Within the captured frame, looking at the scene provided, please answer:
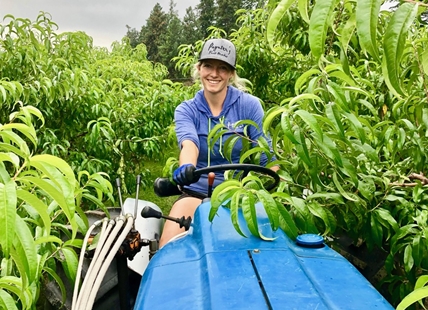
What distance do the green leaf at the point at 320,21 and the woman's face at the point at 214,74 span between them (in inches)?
70.7

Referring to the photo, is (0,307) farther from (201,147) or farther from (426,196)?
(201,147)

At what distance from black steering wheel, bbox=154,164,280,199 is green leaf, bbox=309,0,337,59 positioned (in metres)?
0.85

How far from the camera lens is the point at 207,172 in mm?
1522

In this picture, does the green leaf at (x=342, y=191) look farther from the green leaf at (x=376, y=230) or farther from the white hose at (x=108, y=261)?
the white hose at (x=108, y=261)

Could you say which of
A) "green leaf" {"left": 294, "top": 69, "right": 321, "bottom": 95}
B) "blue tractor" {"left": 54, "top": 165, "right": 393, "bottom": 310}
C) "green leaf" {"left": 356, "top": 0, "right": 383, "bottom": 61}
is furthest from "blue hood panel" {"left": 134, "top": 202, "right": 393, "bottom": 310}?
"green leaf" {"left": 356, "top": 0, "right": 383, "bottom": 61}

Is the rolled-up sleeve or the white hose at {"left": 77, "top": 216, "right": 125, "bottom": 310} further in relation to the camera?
the rolled-up sleeve

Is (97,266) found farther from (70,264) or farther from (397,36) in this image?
(397,36)

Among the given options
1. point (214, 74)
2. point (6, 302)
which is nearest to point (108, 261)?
point (6, 302)

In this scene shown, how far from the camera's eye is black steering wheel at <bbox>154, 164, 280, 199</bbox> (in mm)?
1460

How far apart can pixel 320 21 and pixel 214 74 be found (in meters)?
1.83

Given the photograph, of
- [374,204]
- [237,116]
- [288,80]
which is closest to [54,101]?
[237,116]

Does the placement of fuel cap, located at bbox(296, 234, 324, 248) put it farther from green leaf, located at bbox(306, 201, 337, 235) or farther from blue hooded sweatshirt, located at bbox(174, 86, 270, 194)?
blue hooded sweatshirt, located at bbox(174, 86, 270, 194)

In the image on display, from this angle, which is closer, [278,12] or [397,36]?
[397,36]

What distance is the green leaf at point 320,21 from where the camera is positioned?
2.03ft
